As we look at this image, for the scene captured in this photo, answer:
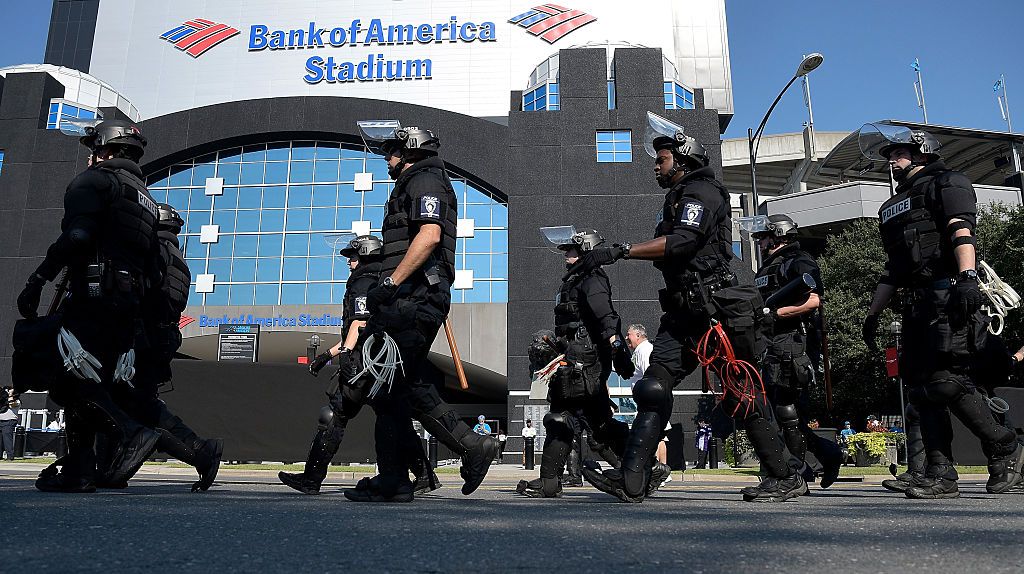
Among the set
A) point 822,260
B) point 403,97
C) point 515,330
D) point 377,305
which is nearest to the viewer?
point 377,305

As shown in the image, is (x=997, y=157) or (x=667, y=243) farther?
(x=997, y=157)

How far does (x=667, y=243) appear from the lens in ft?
15.4

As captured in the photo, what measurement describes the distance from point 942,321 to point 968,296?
0.96ft

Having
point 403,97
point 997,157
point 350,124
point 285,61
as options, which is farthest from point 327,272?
point 997,157

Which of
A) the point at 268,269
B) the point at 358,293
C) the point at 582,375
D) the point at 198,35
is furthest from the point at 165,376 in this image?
the point at 198,35

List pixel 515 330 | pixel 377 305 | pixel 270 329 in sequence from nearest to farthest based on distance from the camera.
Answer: pixel 377 305
pixel 515 330
pixel 270 329

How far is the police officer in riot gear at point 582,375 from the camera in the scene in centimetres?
574

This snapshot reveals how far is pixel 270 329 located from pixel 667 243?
27.8 metres

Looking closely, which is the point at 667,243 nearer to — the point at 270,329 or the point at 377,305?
→ the point at 377,305

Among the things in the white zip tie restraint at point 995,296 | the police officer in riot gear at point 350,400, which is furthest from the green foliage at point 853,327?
the police officer in riot gear at point 350,400

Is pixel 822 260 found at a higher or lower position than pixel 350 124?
lower

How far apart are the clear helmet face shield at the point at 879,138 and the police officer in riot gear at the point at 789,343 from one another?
93 cm

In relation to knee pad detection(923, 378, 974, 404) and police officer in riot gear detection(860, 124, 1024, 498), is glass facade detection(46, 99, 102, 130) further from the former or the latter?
knee pad detection(923, 378, 974, 404)

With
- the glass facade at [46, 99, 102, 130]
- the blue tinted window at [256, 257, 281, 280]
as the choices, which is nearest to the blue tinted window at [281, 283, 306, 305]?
the blue tinted window at [256, 257, 281, 280]
